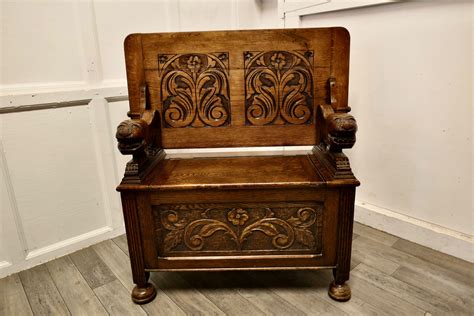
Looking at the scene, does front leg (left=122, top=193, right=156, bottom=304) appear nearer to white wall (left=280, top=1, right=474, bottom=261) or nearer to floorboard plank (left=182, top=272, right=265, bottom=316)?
floorboard plank (left=182, top=272, right=265, bottom=316)

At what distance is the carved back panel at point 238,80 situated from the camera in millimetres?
1517

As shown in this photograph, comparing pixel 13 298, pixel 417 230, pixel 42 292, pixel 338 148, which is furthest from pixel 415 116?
pixel 13 298

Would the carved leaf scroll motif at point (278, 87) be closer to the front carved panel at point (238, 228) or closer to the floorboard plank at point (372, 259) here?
the front carved panel at point (238, 228)

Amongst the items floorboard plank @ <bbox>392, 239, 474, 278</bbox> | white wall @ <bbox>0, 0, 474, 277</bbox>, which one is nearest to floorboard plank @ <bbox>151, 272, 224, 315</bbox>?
white wall @ <bbox>0, 0, 474, 277</bbox>

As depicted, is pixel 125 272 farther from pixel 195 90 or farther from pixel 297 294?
pixel 195 90

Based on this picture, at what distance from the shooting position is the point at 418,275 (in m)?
1.58

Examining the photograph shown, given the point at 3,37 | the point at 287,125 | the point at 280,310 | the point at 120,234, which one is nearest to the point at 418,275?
the point at 280,310

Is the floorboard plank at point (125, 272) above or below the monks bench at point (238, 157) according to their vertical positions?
below

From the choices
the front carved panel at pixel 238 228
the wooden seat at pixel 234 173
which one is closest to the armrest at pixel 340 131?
the wooden seat at pixel 234 173

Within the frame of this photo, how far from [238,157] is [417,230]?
108 cm

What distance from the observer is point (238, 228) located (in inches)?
53.3

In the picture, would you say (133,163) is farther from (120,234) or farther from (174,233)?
(120,234)

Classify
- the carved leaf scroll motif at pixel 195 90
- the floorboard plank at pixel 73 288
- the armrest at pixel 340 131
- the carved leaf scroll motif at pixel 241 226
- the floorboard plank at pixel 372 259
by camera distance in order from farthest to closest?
the floorboard plank at pixel 372 259 < the carved leaf scroll motif at pixel 195 90 < the floorboard plank at pixel 73 288 < the carved leaf scroll motif at pixel 241 226 < the armrest at pixel 340 131

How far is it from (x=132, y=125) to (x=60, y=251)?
Answer: 104cm
